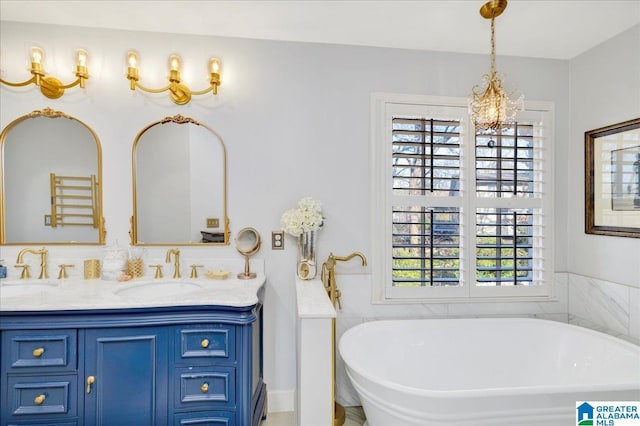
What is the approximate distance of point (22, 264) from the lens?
2.03 meters

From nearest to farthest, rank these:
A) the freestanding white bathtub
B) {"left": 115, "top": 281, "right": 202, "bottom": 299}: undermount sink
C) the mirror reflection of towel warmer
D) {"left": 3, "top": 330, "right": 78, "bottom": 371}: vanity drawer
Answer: {"left": 3, "top": 330, "right": 78, "bottom": 371}: vanity drawer
the freestanding white bathtub
{"left": 115, "top": 281, "right": 202, "bottom": 299}: undermount sink
the mirror reflection of towel warmer

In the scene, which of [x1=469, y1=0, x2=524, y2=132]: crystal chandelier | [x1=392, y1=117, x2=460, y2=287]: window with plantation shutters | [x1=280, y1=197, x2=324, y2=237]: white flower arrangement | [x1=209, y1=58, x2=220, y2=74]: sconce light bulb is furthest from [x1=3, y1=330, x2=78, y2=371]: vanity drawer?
[x1=469, y1=0, x2=524, y2=132]: crystal chandelier

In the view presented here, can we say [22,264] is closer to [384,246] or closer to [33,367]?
[33,367]

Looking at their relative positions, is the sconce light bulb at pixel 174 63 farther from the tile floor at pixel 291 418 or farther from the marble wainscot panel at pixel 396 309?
the tile floor at pixel 291 418

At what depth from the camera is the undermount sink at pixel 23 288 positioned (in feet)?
6.24

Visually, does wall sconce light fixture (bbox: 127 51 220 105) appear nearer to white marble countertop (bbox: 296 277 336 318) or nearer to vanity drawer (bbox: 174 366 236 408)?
white marble countertop (bbox: 296 277 336 318)

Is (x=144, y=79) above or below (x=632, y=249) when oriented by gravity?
above

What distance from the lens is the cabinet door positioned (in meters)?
1.55

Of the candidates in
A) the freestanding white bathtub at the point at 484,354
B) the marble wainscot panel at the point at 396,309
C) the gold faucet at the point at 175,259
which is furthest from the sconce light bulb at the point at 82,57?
the freestanding white bathtub at the point at 484,354

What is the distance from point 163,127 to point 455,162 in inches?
83.3

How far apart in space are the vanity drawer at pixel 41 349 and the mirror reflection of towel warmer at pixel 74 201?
2.60ft

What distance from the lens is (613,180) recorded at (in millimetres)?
2141

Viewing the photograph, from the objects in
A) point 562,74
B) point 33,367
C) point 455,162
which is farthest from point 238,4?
point 562,74

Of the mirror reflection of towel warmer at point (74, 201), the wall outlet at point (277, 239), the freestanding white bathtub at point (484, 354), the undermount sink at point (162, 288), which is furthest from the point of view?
the wall outlet at point (277, 239)
